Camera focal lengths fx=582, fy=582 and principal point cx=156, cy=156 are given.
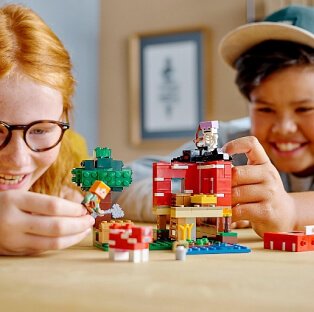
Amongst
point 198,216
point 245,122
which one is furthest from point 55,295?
point 245,122

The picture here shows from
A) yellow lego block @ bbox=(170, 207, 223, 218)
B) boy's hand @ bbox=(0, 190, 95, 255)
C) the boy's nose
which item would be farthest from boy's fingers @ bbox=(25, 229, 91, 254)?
the boy's nose

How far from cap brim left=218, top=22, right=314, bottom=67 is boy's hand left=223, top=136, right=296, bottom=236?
0.53m

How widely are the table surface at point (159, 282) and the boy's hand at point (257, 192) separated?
13cm

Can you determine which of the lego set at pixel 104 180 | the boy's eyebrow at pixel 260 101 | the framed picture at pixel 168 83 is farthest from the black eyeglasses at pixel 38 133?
the framed picture at pixel 168 83

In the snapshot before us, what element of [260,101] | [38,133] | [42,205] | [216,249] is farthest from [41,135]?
[260,101]

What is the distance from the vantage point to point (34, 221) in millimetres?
771

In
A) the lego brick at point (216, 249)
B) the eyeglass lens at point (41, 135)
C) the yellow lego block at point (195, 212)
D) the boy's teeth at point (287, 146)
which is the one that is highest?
the boy's teeth at point (287, 146)

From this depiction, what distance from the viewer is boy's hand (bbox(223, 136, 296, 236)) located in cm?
97

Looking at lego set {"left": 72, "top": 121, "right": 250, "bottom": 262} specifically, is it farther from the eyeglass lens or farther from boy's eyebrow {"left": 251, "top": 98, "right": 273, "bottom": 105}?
boy's eyebrow {"left": 251, "top": 98, "right": 273, "bottom": 105}

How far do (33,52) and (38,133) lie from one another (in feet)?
0.47

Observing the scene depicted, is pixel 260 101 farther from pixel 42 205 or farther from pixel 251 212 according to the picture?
pixel 42 205

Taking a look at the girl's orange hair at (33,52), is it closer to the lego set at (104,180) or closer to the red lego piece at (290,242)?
the lego set at (104,180)

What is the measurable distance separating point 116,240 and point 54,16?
7.52ft

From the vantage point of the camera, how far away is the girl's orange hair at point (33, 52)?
0.98 meters
